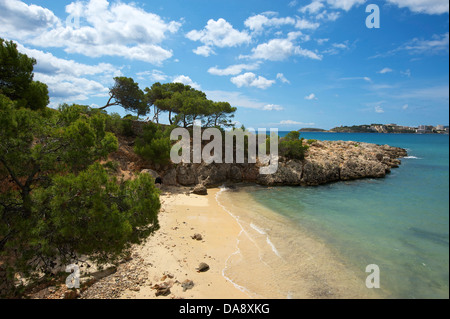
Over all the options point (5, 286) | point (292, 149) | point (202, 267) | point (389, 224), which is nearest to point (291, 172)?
point (292, 149)

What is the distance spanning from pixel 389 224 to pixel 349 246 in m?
3.05

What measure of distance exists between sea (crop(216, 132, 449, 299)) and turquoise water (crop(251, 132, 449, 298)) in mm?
35

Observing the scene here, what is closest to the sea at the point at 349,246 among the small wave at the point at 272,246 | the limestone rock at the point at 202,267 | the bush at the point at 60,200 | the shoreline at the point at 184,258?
the small wave at the point at 272,246

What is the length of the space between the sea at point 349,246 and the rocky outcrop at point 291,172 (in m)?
5.43

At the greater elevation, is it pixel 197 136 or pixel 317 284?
pixel 197 136

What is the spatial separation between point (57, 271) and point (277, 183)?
60.5ft

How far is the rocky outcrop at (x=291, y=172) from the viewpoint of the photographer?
19.6 meters

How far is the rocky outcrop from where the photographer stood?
1962 cm

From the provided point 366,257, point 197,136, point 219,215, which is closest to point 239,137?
point 197,136

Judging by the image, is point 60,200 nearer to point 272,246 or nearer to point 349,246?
point 272,246

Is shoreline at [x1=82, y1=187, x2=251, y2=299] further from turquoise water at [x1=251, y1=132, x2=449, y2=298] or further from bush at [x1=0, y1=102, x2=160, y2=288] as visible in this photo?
turquoise water at [x1=251, y1=132, x2=449, y2=298]
